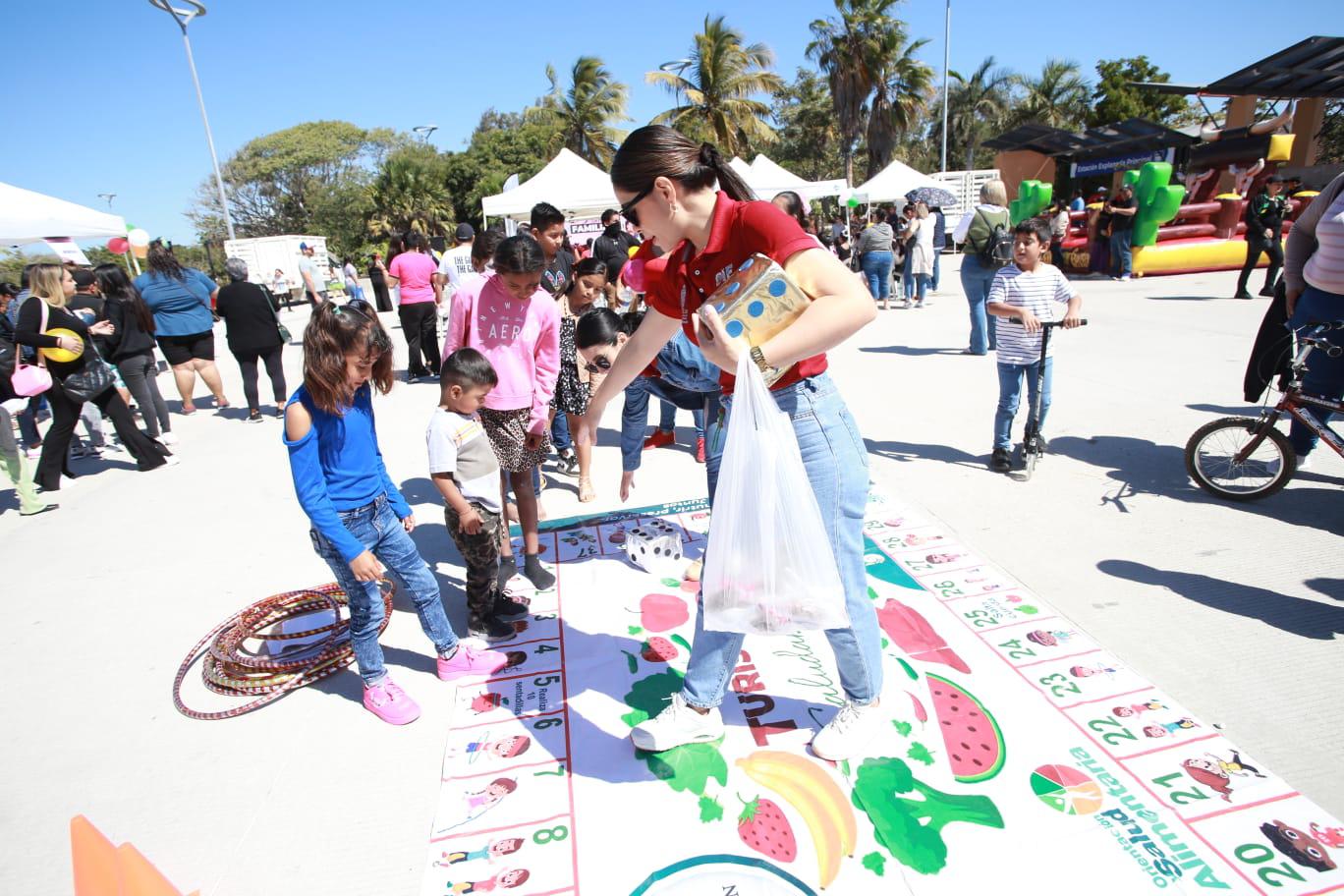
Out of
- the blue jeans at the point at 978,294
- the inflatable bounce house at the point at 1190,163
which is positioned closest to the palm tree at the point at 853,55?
the inflatable bounce house at the point at 1190,163

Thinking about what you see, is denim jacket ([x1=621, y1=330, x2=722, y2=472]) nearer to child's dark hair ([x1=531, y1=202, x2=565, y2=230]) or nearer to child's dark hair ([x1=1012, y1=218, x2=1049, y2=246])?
child's dark hair ([x1=531, y1=202, x2=565, y2=230])

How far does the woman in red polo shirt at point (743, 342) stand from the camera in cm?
164

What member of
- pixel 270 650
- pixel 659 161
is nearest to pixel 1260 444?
pixel 659 161

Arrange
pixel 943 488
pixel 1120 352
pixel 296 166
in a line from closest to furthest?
pixel 943 488 → pixel 1120 352 → pixel 296 166

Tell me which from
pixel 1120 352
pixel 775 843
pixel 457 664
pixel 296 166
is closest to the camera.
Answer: pixel 775 843

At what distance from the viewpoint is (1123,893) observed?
1.69 metres

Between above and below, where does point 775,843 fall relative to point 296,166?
below

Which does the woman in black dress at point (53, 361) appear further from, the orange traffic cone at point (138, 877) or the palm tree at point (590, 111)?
the palm tree at point (590, 111)

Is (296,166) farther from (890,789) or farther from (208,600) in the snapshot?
(890,789)

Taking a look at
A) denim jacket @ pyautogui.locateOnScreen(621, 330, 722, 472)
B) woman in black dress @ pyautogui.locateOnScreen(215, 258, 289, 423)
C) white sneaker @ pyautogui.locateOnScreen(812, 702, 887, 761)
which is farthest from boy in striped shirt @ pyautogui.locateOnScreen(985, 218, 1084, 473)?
woman in black dress @ pyautogui.locateOnScreen(215, 258, 289, 423)

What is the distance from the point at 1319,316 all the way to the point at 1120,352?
3.94 metres

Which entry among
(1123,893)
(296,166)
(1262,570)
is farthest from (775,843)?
(296,166)

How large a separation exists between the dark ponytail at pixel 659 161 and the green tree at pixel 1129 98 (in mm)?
39273

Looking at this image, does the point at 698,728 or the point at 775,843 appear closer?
the point at 775,843
